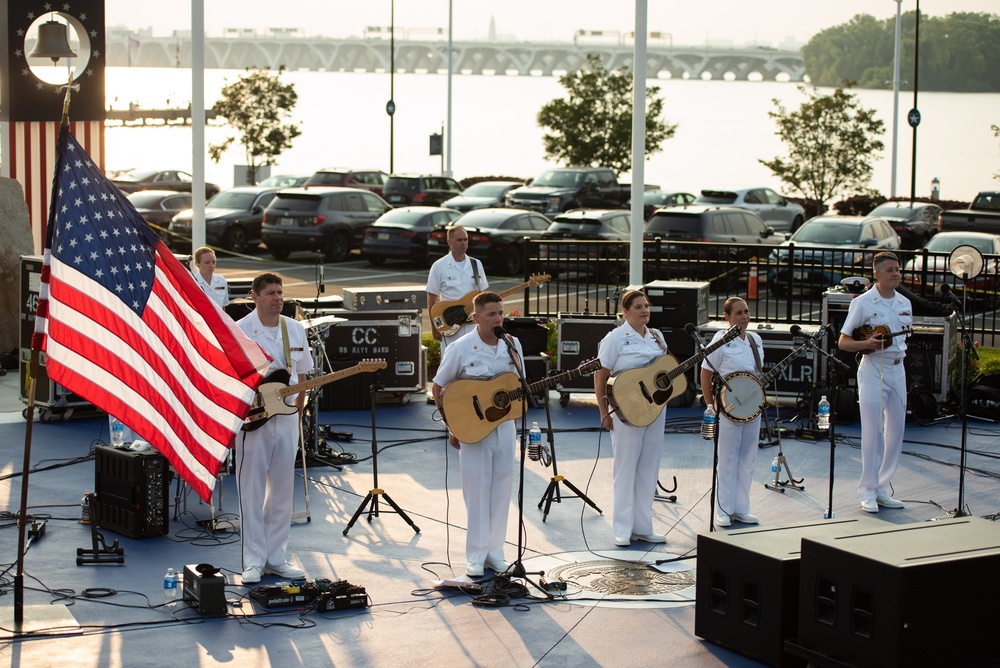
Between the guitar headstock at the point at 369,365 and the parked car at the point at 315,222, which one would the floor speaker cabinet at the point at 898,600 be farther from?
the parked car at the point at 315,222

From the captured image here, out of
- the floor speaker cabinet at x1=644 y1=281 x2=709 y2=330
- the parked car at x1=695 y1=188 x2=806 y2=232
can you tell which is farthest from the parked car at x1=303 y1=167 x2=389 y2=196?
the floor speaker cabinet at x1=644 y1=281 x2=709 y2=330

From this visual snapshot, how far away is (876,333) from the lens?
37.3 feet

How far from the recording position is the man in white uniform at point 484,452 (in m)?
9.28

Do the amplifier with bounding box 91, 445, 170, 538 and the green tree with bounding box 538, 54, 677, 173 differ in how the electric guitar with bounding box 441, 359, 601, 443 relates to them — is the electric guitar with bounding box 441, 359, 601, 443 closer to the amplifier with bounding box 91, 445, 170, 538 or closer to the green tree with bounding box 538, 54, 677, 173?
the amplifier with bounding box 91, 445, 170, 538

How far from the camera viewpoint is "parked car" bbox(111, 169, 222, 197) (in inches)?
1564

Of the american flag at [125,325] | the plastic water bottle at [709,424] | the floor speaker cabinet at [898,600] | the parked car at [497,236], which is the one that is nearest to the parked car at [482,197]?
the parked car at [497,236]

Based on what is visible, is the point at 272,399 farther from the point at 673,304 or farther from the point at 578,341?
the point at 673,304

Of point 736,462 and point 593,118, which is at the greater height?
point 593,118

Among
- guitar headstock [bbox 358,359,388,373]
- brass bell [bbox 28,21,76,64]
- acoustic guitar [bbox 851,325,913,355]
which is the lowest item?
guitar headstock [bbox 358,359,388,373]

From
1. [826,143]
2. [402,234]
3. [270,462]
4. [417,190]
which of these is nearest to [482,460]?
[270,462]

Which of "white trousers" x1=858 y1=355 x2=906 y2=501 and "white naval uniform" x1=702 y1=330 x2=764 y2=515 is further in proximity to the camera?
"white trousers" x1=858 y1=355 x2=906 y2=501

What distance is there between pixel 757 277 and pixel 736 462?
794cm

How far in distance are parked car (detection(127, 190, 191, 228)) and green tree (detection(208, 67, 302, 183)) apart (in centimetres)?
1190

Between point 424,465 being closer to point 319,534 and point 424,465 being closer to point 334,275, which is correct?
point 319,534
